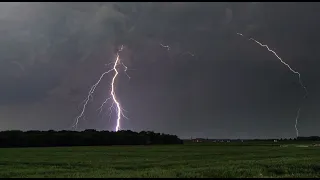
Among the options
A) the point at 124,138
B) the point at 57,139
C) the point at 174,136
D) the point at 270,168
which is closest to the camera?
the point at 270,168

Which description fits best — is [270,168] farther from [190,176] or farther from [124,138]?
[124,138]

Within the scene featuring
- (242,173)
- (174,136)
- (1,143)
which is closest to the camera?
(242,173)

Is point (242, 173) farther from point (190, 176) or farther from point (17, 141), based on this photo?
point (17, 141)

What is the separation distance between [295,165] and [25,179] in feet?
69.8

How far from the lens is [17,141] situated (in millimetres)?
140375

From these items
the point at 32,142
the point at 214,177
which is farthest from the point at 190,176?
the point at 32,142

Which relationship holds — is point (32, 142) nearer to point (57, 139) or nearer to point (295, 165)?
point (57, 139)

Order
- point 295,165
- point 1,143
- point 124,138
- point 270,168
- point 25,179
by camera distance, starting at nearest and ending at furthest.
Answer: point 25,179 < point 270,168 < point 295,165 < point 1,143 < point 124,138

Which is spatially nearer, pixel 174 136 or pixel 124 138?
pixel 124 138

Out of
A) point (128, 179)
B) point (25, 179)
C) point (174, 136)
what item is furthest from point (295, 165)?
point (174, 136)

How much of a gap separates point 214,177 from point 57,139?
403ft

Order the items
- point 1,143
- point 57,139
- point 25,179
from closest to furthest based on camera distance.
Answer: point 25,179 < point 1,143 < point 57,139

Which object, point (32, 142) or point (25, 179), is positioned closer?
point (25, 179)

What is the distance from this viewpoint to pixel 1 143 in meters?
137
